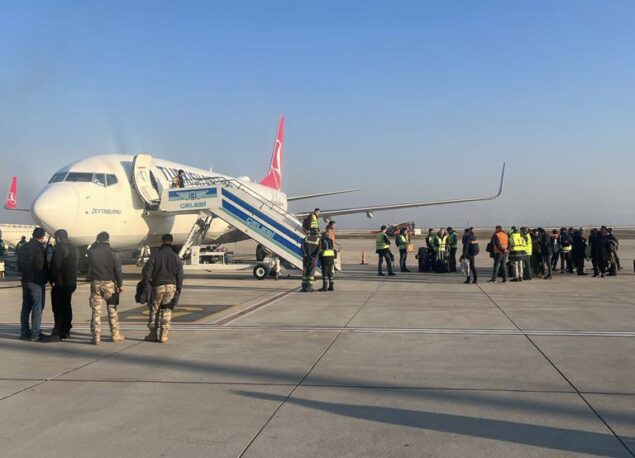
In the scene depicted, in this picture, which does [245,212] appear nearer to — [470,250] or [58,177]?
[58,177]

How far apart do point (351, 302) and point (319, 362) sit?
235 inches

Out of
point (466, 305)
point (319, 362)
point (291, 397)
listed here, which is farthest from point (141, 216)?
point (291, 397)

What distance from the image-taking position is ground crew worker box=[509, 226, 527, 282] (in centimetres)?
1758

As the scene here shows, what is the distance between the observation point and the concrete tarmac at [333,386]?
14.4 ft

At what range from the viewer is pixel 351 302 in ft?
42.3

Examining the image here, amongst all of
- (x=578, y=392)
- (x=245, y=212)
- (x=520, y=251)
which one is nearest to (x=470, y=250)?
(x=520, y=251)

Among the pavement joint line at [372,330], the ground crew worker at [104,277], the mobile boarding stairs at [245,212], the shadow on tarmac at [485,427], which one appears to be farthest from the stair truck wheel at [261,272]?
the shadow on tarmac at [485,427]

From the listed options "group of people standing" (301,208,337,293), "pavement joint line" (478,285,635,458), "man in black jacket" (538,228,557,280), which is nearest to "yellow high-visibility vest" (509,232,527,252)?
"man in black jacket" (538,228,557,280)

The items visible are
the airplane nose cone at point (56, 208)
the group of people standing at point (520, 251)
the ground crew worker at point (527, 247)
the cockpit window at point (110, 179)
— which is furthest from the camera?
the ground crew worker at point (527, 247)

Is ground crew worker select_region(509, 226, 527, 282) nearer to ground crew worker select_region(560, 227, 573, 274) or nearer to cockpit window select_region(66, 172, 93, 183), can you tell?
ground crew worker select_region(560, 227, 573, 274)

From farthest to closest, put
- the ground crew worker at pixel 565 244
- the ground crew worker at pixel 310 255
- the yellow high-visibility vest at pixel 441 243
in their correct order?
the yellow high-visibility vest at pixel 441 243 < the ground crew worker at pixel 565 244 < the ground crew worker at pixel 310 255

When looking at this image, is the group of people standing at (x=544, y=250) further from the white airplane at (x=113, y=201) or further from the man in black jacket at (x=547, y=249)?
the white airplane at (x=113, y=201)

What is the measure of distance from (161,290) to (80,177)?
10.2 meters

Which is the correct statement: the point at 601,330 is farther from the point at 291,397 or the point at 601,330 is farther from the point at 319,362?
the point at 291,397
